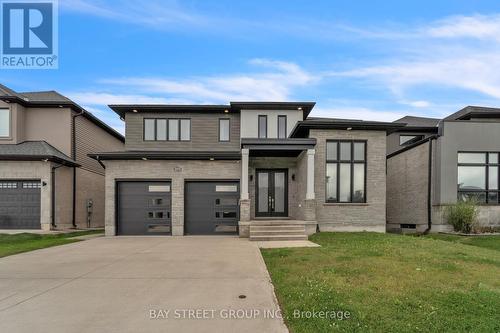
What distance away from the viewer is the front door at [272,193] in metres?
14.8

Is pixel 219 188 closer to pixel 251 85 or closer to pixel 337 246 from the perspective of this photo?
pixel 337 246

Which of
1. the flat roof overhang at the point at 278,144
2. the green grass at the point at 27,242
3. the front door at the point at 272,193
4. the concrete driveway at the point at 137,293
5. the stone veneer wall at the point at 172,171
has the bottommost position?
the green grass at the point at 27,242

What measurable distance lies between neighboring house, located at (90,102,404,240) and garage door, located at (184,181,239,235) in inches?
1.8

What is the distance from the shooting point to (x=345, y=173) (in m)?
13.3

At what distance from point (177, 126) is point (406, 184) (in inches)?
508

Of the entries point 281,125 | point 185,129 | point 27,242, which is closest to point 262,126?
point 281,125

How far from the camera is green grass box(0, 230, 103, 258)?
981cm

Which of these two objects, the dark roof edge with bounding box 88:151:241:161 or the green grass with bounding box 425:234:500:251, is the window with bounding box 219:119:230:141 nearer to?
the dark roof edge with bounding box 88:151:241:161

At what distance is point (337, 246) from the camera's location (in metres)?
9.25

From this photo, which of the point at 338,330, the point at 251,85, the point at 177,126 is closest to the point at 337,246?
the point at 338,330

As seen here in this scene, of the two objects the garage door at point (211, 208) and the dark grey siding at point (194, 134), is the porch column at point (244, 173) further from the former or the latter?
the dark grey siding at point (194, 134)

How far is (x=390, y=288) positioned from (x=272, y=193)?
997cm

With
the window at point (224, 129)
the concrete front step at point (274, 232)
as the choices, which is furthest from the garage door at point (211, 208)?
the window at point (224, 129)

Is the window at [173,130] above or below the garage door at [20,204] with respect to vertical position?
above
